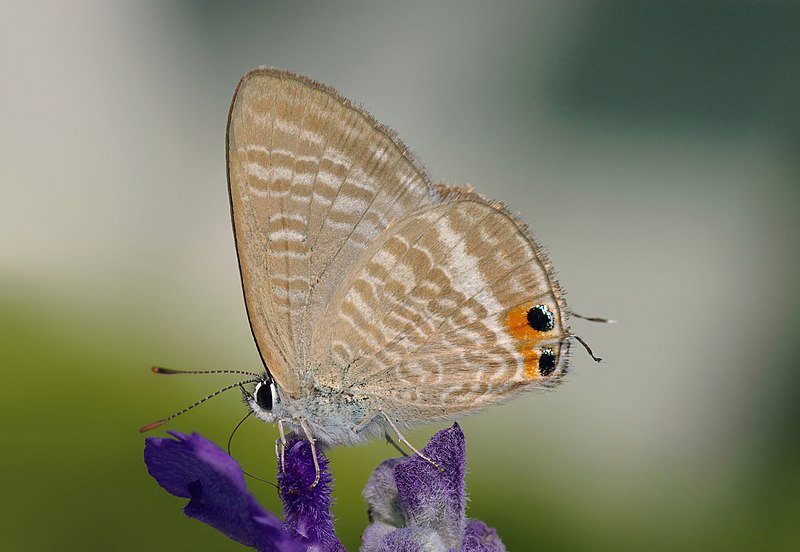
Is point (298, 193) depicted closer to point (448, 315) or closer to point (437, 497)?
point (448, 315)

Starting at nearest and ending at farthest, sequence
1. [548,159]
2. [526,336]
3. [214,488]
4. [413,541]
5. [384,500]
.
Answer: [214,488]
[413,541]
[384,500]
[526,336]
[548,159]

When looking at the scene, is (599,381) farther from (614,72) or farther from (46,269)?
(46,269)

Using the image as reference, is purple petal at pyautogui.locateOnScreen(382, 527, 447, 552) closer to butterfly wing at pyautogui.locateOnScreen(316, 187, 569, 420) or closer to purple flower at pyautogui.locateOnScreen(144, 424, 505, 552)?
purple flower at pyautogui.locateOnScreen(144, 424, 505, 552)

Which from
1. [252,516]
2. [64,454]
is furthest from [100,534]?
[252,516]

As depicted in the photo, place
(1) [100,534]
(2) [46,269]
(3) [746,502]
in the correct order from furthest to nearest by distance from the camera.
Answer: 1. (2) [46,269]
2. (3) [746,502]
3. (1) [100,534]

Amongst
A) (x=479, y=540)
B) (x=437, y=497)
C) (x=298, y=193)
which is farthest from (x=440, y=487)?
(x=298, y=193)

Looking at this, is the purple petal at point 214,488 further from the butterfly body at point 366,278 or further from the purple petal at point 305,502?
the butterfly body at point 366,278

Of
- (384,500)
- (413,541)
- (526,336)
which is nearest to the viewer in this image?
(413,541)
